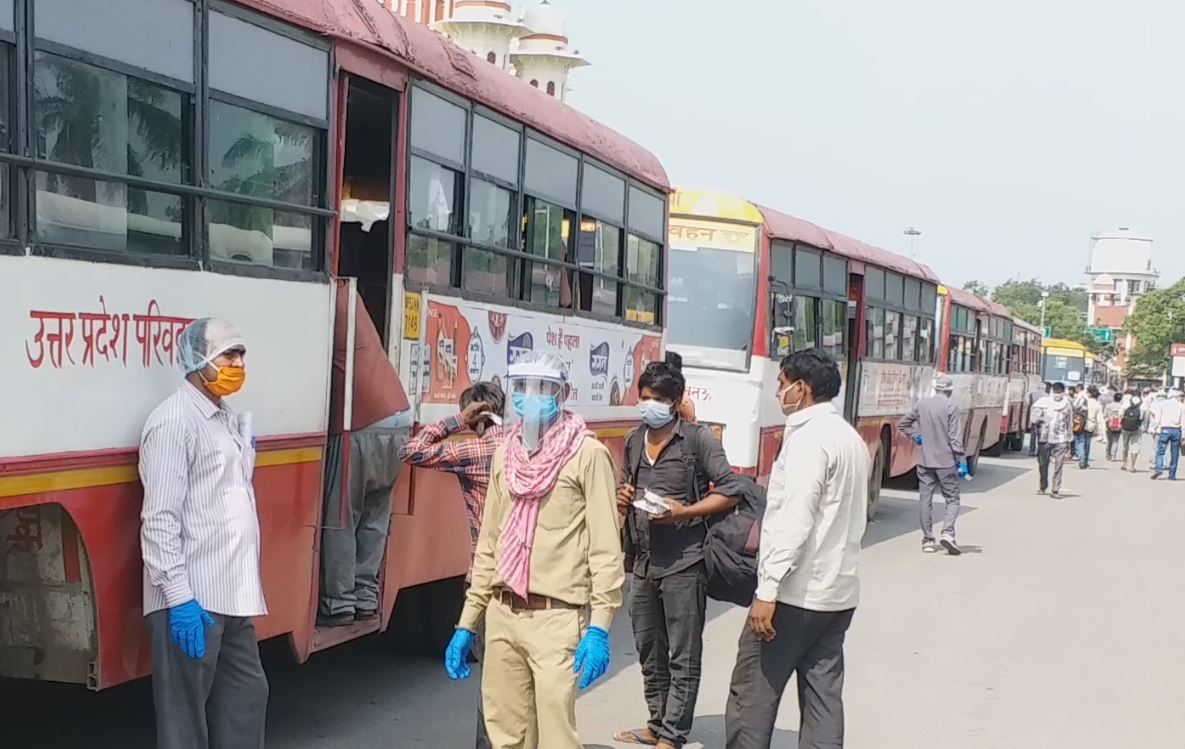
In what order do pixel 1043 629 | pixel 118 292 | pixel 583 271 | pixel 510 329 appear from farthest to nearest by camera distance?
pixel 1043 629
pixel 583 271
pixel 510 329
pixel 118 292

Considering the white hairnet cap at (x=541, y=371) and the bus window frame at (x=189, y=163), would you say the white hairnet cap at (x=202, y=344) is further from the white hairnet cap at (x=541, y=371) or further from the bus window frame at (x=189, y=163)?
the white hairnet cap at (x=541, y=371)

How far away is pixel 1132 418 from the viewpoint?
2956 cm

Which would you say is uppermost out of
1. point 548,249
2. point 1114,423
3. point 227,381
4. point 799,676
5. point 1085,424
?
point 548,249

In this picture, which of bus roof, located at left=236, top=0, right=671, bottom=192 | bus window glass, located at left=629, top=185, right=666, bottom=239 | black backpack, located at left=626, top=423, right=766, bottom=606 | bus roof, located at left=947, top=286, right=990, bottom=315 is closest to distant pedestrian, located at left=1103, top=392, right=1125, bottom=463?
bus roof, located at left=947, top=286, right=990, bottom=315

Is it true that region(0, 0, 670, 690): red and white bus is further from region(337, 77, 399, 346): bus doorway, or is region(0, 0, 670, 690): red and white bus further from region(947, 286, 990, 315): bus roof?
region(947, 286, 990, 315): bus roof

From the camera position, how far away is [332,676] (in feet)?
26.0

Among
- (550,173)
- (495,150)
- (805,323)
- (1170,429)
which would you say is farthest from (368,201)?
(1170,429)

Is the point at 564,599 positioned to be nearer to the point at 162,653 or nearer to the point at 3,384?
the point at 162,653

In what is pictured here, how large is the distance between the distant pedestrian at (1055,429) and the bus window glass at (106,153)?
57.6 ft

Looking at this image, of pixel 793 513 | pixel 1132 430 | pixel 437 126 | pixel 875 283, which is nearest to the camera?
pixel 793 513

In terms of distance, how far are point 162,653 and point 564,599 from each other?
1.38m

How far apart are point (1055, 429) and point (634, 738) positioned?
52.6 ft

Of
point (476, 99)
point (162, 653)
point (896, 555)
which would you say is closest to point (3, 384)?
point (162, 653)

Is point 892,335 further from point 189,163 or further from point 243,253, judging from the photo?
point 189,163
